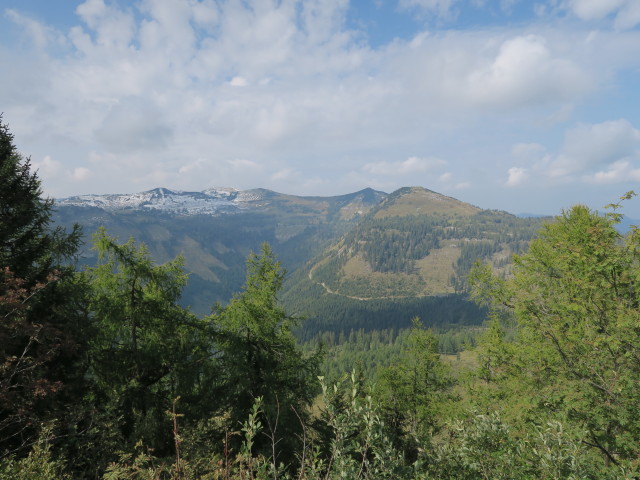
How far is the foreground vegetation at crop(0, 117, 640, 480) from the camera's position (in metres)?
6.36

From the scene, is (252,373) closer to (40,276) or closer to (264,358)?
(264,358)

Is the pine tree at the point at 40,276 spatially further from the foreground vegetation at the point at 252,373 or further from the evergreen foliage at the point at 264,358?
the evergreen foliage at the point at 264,358

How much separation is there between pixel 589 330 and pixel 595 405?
224 cm

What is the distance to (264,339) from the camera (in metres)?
17.0

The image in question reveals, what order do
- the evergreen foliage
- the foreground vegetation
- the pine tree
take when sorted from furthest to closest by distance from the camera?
1. the evergreen foliage
2. the pine tree
3. the foreground vegetation

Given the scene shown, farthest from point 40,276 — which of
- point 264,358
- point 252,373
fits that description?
point 264,358

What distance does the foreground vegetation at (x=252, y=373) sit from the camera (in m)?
6.36

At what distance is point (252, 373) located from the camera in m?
16.4

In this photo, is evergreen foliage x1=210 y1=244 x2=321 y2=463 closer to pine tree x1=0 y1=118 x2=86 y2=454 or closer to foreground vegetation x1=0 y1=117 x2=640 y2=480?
foreground vegetation x1=0 y1=117 x2=640 y2=480

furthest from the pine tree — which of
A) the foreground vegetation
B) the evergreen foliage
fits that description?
the evergreen foliage

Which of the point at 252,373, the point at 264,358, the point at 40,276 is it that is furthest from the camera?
the point at 264,358

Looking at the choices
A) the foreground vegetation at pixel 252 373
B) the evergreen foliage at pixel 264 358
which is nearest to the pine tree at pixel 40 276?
the foreground vegetation at pixel 252 373

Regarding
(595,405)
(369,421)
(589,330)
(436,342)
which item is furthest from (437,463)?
(436,342)

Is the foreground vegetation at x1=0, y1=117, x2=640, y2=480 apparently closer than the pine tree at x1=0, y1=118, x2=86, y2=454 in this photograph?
Yes
